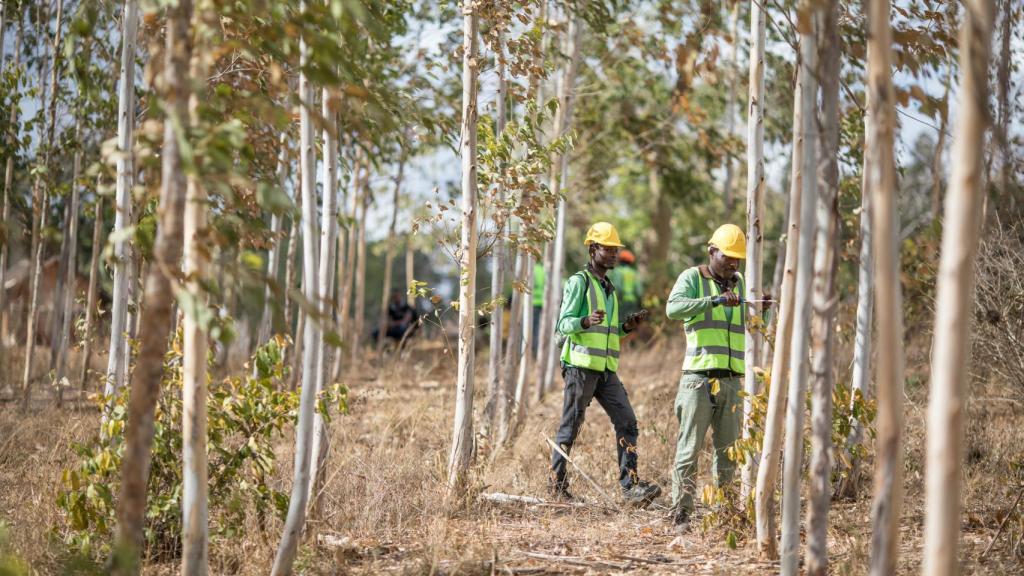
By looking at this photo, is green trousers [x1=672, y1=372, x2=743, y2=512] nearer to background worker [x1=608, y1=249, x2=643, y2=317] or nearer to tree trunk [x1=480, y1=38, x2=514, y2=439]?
tree trunk [x1=480, y1=38, x2=514, y2=439]

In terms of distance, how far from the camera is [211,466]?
4988mm

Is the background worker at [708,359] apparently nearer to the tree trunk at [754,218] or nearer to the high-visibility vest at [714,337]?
the high-visibility vest at [714,337]

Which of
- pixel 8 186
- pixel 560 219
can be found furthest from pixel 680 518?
pixel 8 186

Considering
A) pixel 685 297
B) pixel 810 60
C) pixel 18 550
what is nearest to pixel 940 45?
pixel 810 60

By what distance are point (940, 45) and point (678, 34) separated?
278 inches

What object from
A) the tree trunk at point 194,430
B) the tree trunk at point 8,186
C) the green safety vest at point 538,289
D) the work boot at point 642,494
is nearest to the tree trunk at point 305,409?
the tree trunk at point 194,430

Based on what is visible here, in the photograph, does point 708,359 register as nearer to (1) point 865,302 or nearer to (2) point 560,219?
(1) point 865,302

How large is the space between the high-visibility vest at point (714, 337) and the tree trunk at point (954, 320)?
3047 millimetres

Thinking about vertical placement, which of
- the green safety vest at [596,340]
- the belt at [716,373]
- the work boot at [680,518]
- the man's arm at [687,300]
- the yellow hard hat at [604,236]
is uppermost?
the yellow hard hat at [604,236]

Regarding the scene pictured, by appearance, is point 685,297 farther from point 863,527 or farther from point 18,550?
point 18,550

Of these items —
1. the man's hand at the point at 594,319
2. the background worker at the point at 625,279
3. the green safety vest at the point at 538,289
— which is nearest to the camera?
the man's hand at the point at 594,319

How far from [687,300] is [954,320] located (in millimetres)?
3027

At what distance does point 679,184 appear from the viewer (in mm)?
14867

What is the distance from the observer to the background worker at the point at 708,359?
591cm
